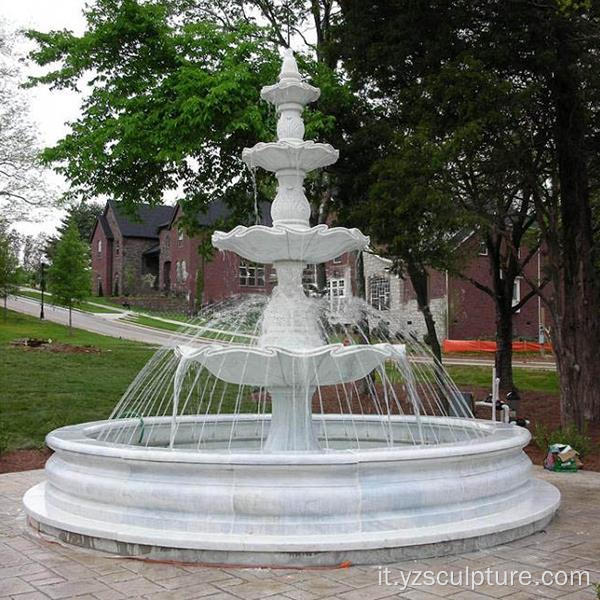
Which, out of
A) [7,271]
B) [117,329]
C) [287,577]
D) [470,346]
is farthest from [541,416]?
[7,271]

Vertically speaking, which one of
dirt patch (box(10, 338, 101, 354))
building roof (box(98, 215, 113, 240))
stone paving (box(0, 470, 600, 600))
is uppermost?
building roof (box(98, 215, 113, 240))

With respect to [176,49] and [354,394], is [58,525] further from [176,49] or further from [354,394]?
[354,394]

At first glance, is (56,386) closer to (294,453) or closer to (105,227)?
(294,453)

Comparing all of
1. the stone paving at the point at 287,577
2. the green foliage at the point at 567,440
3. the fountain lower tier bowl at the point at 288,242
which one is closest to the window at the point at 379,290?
the green foliage at the point at 567,440

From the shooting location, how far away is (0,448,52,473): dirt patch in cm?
1155

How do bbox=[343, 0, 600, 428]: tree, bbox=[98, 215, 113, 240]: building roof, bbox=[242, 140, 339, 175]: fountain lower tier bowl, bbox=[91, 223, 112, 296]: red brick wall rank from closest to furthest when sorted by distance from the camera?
bbox=[242, 140, 339, 175]: fountain lower tier bowl → bbox=[343, 0, 600, 428]: tree → bbox=[91, 223, 112, 296]: red brick wall → bbox=[98, 215, 113, 240]: building roof

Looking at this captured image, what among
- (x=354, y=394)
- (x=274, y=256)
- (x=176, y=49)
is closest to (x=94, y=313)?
(x=354, y=394)

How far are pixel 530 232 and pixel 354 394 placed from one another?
10.4 meters

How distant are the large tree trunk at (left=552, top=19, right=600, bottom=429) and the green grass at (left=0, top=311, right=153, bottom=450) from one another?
984 cm

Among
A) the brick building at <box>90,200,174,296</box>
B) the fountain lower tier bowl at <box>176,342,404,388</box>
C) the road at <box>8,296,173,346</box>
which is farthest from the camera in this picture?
the brick building at <box>90,200,174,296</box>

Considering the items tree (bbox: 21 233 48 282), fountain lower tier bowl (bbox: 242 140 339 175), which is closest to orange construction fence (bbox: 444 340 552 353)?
fountain lower tier bowl (bbox: 242 140 339 175)

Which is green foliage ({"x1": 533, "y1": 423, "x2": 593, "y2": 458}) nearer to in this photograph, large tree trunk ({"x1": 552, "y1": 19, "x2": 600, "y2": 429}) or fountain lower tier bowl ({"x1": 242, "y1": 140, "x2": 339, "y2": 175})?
large tree trunk ({"x1": 552, "y1": 19, "x2": 600, "y2": 429})

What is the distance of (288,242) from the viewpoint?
8.88 meters

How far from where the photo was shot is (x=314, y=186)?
19.9 m
